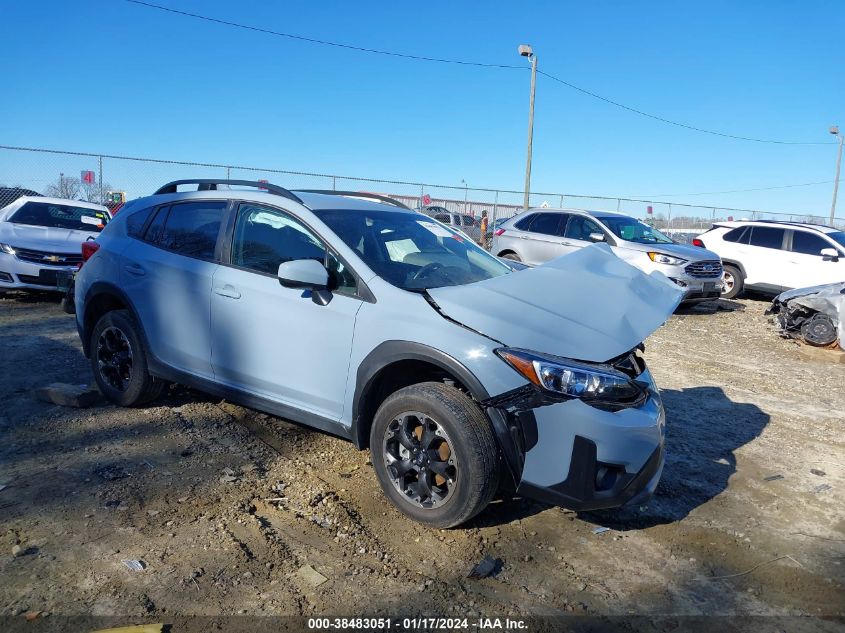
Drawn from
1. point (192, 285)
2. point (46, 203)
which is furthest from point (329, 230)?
point (46, 203)

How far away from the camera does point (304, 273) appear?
11.6ft

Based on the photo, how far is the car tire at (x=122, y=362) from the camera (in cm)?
471

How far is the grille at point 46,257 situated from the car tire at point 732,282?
1202 cm

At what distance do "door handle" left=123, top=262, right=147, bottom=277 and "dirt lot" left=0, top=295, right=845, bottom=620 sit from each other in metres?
1.07

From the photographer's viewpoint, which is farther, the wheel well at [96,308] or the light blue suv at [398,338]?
the wheel well at [96,308]

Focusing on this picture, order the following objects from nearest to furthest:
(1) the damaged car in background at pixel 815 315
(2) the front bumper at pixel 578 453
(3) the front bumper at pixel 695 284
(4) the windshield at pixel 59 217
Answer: (2) the front bumper at pixel 578 453 → (1) the damaged car in background at pixel 815 315 → (4) the windshield at pixel 59 217 → (3) the front bumper at pixel 695 284

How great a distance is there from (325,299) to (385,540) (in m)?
1.35

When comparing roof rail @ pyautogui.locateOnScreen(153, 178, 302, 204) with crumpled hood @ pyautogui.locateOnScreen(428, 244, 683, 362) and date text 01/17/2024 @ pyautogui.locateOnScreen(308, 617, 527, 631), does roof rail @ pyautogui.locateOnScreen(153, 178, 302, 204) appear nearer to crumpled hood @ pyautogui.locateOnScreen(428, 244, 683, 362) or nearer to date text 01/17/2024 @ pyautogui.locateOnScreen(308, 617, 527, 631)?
crumpled hood @ pyautogui.locateOnScreen(428, 244, 683, 362)

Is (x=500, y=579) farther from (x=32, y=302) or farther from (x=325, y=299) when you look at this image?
(x=32, y=302)

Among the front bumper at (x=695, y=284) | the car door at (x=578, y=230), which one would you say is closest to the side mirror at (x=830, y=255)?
the front bumper at (x=695, y=284)

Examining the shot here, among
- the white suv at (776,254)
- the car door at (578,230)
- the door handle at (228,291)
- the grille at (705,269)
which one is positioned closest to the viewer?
the door handle at (228,291)

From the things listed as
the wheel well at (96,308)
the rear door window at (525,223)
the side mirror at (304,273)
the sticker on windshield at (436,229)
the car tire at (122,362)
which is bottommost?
the car tire at (122,362)

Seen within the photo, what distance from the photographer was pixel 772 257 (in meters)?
12.8

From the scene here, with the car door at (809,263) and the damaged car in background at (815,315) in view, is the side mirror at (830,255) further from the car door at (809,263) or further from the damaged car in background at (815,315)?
the damaged car in background at (815,315)
